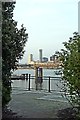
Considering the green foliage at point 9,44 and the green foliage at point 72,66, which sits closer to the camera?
the green foliage at point 72,66

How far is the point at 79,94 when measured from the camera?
7953 mm

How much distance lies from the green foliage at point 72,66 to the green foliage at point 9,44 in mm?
1150

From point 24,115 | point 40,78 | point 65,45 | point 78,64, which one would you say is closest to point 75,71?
point 78,64

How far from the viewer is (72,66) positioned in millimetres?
7844

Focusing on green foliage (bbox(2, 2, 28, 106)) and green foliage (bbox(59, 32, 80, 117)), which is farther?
green foliage (bbox(2, 2, 28, 106))

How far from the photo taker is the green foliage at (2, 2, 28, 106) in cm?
807

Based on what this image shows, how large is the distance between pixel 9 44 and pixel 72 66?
166 cm

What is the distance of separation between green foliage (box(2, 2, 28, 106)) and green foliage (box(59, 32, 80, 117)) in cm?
115

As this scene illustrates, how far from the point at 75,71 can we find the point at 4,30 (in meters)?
1.98

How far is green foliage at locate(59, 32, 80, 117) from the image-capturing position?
7.77m

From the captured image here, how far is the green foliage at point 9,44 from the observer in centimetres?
807

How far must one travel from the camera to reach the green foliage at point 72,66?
7.77 m

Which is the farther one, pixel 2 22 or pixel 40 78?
pixel 40 78

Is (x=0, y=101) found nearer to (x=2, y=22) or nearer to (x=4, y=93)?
(x=4, y=93)
